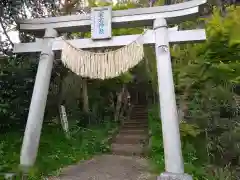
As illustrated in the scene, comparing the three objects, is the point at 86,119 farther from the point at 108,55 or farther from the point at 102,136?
the point at 108,55

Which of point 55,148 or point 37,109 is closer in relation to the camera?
point 37,109

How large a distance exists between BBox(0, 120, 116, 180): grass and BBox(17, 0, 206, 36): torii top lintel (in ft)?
8.13

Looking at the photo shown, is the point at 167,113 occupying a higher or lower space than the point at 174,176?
higher

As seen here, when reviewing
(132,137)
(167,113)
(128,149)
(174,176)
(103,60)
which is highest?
(103,60)

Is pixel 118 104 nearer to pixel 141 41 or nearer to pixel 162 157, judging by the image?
pixel 162 157

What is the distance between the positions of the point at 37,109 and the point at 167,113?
2.25m

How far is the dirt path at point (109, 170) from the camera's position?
A: 441 centimetres

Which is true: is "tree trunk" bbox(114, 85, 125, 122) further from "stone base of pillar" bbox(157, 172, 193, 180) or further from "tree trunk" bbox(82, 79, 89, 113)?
"stone base of pillar" bbox(157, 172, 193, 180)

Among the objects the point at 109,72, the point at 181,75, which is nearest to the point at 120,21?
the point at 109,72

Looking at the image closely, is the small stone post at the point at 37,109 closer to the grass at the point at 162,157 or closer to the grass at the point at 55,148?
the grass at the point at 55,148

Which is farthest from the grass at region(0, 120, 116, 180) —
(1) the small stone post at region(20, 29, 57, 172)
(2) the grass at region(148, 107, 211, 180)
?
(2) the grass at region(148, 107, 211, 180)

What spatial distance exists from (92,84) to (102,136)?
2563 millimetres

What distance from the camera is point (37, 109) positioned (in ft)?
14.6

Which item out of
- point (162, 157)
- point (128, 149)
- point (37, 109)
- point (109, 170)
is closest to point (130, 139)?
point (128, 149)
